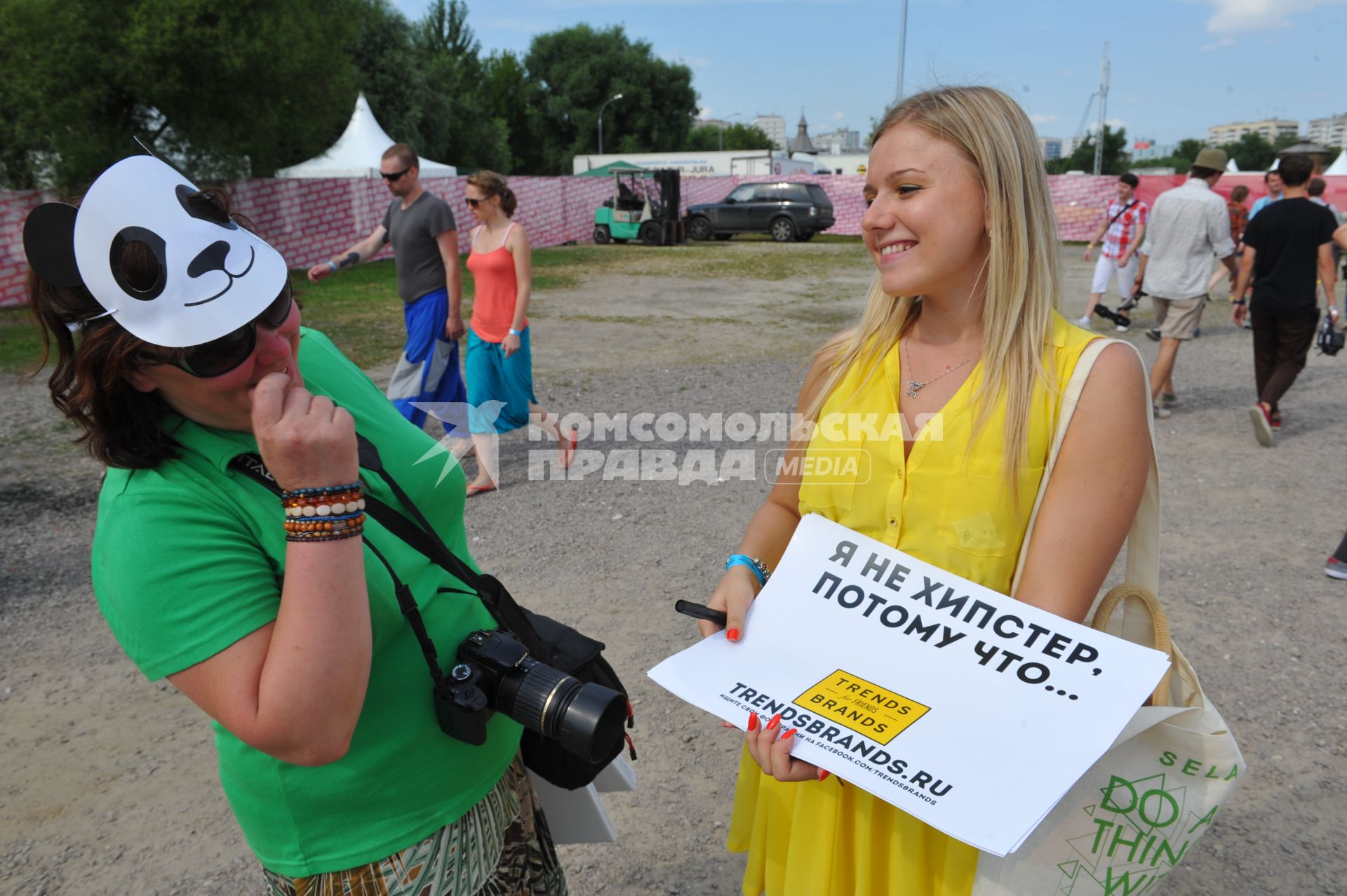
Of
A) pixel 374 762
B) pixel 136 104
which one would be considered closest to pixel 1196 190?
pixel 374 762

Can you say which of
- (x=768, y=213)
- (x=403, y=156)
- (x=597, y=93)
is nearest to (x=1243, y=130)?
(x=597, y=93)

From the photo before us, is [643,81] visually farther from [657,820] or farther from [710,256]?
[657,820]

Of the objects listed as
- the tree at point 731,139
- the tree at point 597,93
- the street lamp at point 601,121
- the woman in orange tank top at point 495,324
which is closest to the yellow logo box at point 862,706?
the woman in orange tank top at point 495,324

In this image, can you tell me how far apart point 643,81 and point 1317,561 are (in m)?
65.6

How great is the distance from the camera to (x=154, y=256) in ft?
3.87

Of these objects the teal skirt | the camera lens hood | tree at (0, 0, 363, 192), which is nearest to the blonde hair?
the camera lens hood

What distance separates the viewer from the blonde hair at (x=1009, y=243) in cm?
155

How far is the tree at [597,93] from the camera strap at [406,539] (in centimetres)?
6434

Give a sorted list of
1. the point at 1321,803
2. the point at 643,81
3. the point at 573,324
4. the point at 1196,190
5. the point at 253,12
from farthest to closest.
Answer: the point at 643,81, the point at 253,12, the point at 573,324, the point at 1196,190, the point at 1321,803

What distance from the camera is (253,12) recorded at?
1727cm

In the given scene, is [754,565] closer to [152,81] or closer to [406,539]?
[406,539]

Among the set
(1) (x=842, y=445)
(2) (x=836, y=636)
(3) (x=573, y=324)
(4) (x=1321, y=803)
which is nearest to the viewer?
(2) (x=836, y=636)

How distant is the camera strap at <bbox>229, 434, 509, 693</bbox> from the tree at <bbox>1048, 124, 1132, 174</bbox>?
64.2 m

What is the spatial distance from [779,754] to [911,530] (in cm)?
51
